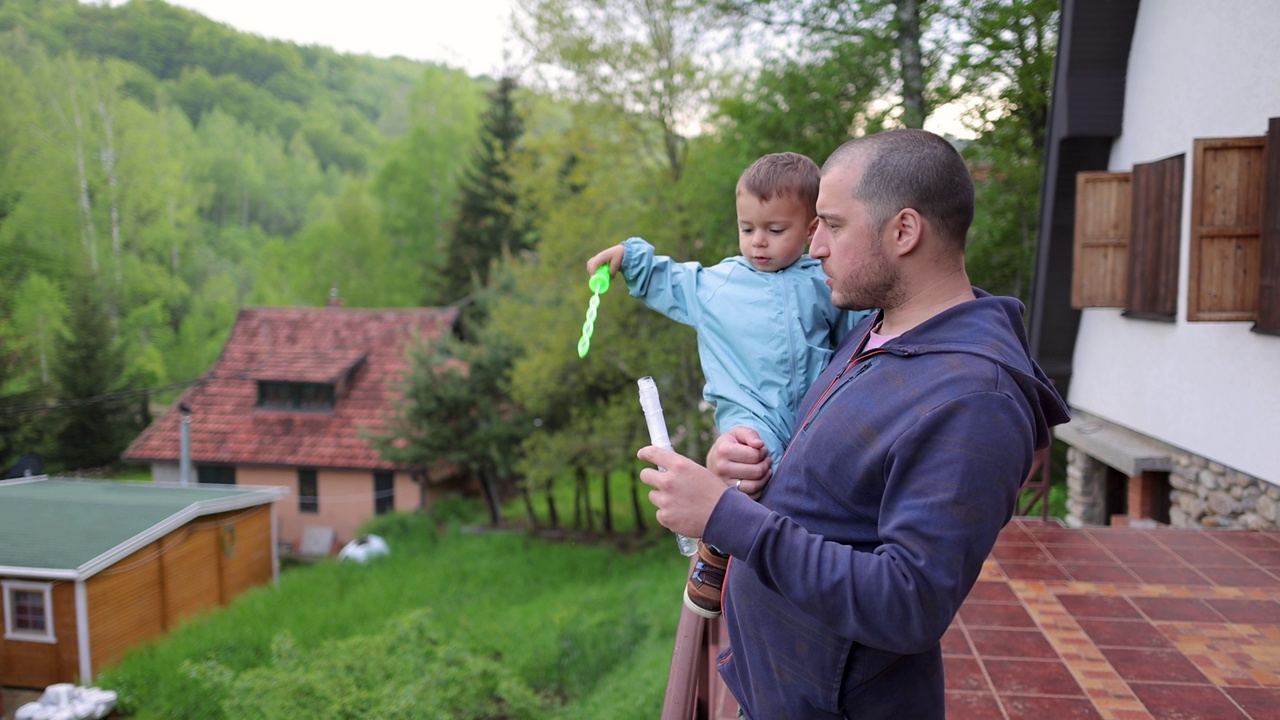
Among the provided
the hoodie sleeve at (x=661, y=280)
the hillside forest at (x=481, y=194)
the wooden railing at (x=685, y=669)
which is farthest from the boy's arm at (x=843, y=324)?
the hillside forest at (x=481, y=194)

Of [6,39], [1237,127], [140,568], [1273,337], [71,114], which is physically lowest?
[140,568]

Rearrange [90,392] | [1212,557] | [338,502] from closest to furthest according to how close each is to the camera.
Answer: [1212,557] < [338,502] < [90,392]

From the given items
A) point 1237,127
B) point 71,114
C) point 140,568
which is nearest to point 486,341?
point 140,568

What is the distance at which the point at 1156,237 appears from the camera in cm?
614

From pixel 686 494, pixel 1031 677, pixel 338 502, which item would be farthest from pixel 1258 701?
pixel 338 502

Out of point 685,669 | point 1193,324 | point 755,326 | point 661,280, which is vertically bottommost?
point 685,669

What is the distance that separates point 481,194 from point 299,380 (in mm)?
8914

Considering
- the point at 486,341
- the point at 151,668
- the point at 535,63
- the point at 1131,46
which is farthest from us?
the point at 486,341

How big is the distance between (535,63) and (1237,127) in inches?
477

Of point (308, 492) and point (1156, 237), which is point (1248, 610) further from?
point (308, 492)

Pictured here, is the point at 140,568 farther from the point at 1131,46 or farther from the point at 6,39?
the point at 6,39

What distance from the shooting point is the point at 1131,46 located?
7020 mm

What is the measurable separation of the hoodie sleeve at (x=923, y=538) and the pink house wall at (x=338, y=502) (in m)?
20.4

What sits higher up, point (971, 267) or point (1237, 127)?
point (1237, 127)
